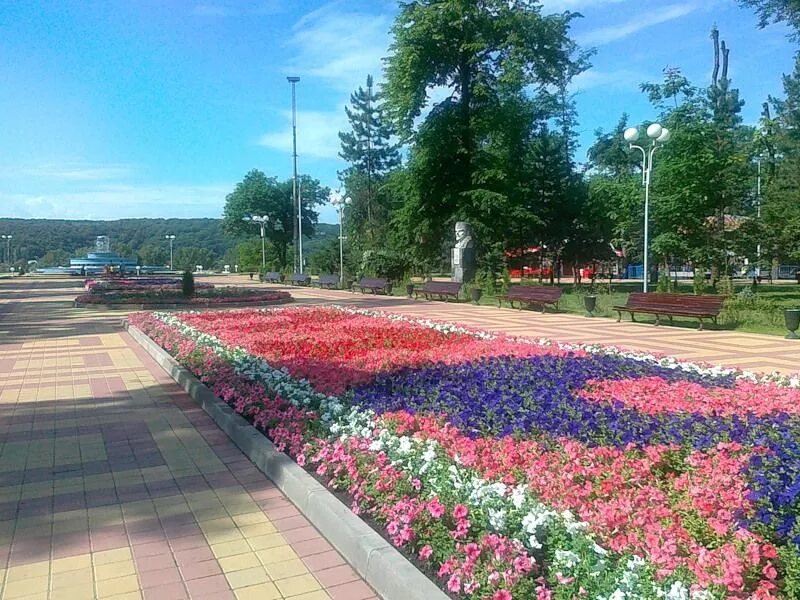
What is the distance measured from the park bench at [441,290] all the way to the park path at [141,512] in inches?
634

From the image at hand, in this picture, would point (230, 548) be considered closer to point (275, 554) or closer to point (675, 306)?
point (275, 554)

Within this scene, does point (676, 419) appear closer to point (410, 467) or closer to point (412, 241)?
point (410, 467)

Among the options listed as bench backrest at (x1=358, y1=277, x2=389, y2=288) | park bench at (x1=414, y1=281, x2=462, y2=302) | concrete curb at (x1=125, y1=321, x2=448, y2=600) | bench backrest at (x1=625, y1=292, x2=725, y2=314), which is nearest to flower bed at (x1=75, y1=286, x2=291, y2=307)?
park bench at (x1=414, y1=281, x2=462, y2=302)

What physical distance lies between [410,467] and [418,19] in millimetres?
28002

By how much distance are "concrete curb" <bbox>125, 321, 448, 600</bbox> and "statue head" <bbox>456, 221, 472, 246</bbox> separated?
2175cm

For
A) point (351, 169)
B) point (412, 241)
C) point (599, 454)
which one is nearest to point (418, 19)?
point (412, 241)

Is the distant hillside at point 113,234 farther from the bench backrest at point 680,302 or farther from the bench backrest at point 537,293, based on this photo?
the bench backrest at point 680,302

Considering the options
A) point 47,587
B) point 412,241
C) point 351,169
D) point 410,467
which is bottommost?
point 47,587

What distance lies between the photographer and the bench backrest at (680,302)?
12562 mm

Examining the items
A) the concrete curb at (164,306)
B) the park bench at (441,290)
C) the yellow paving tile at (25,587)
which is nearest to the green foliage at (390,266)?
the park bench at (441,290)

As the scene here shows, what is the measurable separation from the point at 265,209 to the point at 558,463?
5931 cm

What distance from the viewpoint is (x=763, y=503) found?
9.14 ft

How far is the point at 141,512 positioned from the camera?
3949 millimetres

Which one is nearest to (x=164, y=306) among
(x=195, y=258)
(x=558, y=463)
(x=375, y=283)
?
(x=375, y=283)
